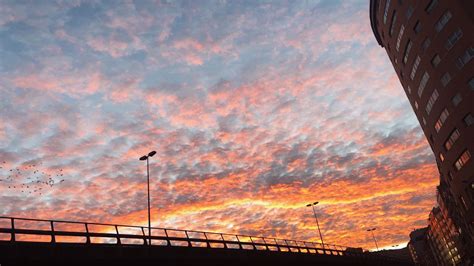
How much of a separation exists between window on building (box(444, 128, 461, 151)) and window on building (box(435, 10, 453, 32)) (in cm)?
1302

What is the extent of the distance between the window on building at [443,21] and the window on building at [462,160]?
51.5 ft

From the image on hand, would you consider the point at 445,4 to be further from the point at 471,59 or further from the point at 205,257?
the point at 205,257

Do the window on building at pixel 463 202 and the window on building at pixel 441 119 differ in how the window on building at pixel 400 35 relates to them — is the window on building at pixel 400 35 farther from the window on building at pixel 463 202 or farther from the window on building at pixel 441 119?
the window on building at pixel 463 202

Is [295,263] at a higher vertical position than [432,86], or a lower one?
lower

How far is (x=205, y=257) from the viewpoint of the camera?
27484 millimetres

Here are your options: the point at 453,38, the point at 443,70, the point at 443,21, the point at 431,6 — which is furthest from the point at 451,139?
the point at 431,6

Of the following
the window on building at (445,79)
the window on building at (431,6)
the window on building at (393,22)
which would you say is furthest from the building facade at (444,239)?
the window on building at (431,6)

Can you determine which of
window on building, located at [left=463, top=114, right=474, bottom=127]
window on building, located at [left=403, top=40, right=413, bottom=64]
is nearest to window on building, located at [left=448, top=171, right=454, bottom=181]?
window on building, located at [left=463, top=114, right=474, bottom=127]

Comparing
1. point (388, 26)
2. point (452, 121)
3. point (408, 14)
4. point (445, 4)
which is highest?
point (388, 26)

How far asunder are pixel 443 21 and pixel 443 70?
6039mm

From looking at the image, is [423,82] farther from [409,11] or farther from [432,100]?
[409,11]

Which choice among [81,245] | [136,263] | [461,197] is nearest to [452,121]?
[461,197]

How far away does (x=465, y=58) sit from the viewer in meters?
45.1

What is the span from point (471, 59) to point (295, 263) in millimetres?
29920
